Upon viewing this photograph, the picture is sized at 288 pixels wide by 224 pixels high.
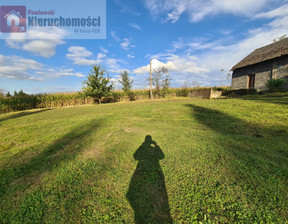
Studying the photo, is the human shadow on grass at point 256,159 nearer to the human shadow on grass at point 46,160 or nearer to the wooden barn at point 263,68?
the human shadow on grass at point 46,160

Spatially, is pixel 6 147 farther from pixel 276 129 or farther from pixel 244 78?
pixel 244 78

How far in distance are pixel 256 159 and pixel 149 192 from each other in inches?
94.5

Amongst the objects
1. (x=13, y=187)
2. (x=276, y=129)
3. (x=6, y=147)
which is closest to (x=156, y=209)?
(x=13, y=187)

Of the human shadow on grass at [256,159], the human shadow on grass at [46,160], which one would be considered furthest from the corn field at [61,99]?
the human shadow on grass at [256,159]

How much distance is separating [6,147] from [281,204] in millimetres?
7100

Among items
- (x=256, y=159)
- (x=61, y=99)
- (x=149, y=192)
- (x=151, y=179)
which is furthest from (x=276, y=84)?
(x=61, y=99)

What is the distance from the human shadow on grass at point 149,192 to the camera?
1.75 metres

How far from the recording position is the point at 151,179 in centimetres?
240

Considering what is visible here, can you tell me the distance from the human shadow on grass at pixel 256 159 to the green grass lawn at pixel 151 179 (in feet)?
0.05

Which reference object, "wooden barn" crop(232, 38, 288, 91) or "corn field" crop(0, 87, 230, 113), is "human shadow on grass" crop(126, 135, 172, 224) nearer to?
"wooden barn" crop(232, 38, 288, 91)

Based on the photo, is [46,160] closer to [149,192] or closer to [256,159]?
[149,192]

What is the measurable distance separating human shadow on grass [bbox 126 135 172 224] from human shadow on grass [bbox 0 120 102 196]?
1.95m

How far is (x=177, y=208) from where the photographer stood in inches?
71.0

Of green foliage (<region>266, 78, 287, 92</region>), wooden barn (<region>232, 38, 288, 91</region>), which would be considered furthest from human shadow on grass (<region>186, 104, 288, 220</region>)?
wooden barn (<region>232, 38, 288, 91</region>)
